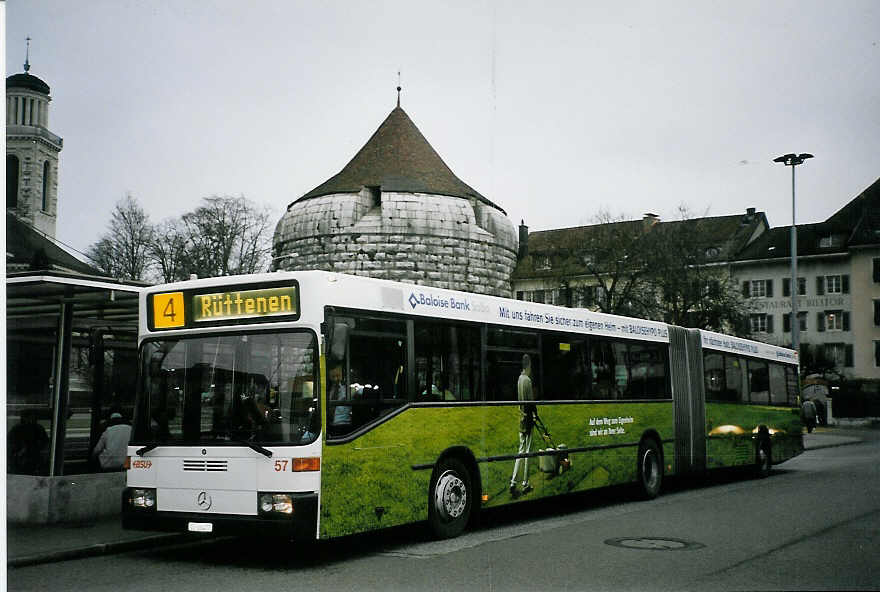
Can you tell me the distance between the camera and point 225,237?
4403cm

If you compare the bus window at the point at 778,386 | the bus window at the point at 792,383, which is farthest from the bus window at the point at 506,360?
the bus window at the point at 792,383

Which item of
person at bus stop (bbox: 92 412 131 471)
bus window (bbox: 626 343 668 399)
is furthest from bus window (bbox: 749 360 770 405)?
person at bus stop (bbox: 92 412 131 471)

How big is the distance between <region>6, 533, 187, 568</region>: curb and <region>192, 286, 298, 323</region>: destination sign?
2475mm

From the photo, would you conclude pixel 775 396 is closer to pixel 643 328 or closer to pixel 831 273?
pixel 643 328

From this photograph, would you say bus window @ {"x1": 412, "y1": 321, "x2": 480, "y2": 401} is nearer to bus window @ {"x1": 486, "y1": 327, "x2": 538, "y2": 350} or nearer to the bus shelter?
bus window @ {"x1": 486, "y1": 327, "x2": 538, "y2": 350}

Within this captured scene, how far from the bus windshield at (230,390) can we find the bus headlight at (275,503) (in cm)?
47

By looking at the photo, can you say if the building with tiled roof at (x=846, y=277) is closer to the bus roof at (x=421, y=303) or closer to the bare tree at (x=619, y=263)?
the bus roof at (x=421, y=303)

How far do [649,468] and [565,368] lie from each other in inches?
131

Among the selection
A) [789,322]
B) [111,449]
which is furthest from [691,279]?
[111,449]

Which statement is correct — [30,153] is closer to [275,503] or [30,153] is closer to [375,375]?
[375,375]

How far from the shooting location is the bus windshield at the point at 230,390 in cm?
888

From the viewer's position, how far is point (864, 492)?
14930 millimetres

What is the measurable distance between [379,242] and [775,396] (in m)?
38.5

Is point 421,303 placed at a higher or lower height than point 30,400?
higher
